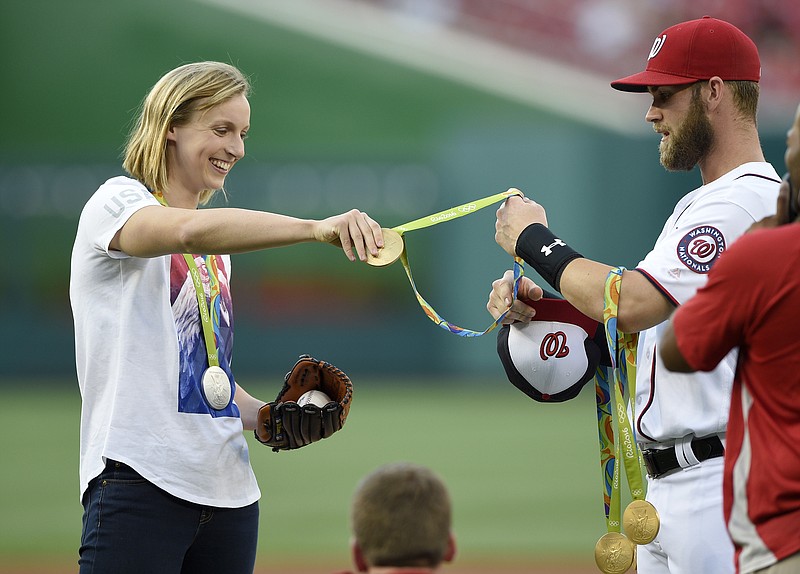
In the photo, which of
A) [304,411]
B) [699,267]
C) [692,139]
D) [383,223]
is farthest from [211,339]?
[383,223]

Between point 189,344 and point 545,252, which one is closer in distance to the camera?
point 189,344

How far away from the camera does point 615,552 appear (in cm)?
359

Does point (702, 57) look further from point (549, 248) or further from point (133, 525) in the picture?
point (133, 525)

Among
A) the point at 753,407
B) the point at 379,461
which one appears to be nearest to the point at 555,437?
the point at 379,461

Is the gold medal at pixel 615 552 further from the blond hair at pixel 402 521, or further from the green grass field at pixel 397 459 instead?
the green grass field at pixel 397 459

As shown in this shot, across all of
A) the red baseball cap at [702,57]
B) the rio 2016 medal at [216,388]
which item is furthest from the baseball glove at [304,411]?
the red baseball cap at [702,57]

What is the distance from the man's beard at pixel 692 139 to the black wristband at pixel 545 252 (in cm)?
54

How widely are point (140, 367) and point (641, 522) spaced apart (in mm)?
1638

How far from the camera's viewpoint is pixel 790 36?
23.3 meters

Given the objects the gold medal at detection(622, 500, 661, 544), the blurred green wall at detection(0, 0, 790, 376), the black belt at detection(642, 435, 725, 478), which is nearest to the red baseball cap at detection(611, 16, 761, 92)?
the black belt at detection(642, 435, 725, 478)

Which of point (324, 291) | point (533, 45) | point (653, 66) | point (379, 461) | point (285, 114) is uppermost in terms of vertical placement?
point (533, 45)

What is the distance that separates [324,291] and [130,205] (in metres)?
15.4

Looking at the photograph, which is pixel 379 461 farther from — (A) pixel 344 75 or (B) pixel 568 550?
(A) pixel 344 75

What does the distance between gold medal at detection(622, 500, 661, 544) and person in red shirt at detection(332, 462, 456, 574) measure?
129 centimetres
